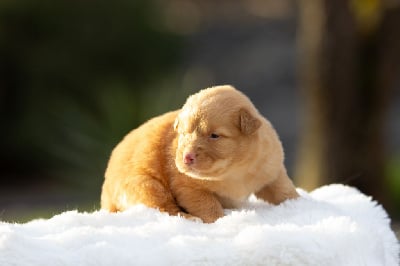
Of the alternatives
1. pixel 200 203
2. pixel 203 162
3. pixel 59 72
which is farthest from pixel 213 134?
pixel 59 72

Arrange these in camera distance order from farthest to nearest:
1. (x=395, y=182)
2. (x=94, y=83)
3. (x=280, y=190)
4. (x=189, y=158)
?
(x=94, y=83) < (x=395, y=182) < (x=280, y=190) < (x=189, y=158)

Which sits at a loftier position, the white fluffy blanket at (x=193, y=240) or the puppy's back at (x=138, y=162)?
the puppy's back at (x=138, y=162)

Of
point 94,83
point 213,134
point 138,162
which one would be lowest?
point 94,83

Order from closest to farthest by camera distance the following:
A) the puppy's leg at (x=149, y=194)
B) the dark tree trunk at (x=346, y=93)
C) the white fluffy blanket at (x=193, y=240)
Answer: the white fluffy blanket at (x=193, y=240) → the puppy's leg at (x=149, y=194) → the dark tree trunk at (x=346, y=93)

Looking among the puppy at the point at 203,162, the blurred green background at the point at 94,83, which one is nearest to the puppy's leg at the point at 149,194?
the puppy at the point at 203,162

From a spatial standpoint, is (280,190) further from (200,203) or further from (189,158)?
(189,158)

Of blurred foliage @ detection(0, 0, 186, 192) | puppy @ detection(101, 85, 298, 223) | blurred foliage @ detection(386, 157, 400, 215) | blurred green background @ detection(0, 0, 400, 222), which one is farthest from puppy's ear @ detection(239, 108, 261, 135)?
blurred foliage @ detection(0, 0, 186, 192)

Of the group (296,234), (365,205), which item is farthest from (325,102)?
(296,234)

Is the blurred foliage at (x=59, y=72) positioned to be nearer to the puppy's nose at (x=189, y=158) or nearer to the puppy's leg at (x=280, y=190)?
the puppy's leg at (x=280, y=190)
